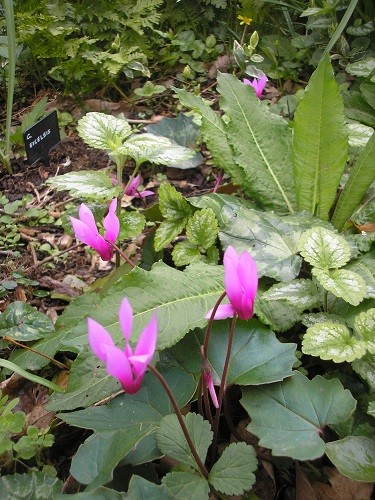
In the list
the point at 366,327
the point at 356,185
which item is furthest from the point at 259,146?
the point at 366,327

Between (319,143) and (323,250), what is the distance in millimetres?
494

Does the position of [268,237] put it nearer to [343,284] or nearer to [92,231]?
[343,284]

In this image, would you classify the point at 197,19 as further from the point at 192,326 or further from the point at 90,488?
the point at 90,488

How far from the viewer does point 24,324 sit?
1.60 meters

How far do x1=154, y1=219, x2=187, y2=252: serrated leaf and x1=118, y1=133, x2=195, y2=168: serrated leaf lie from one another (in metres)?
0.18

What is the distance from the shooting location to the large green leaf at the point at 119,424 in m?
1.07

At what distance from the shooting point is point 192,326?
125 cm

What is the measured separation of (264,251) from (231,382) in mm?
404

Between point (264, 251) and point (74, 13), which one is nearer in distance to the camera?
point (264, 251)

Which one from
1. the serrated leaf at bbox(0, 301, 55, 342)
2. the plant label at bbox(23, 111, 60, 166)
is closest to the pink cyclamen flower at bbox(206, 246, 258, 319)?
the serrated leaf at bbox(0, 301, 55, 342)

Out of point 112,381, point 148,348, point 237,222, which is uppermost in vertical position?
point 148,348

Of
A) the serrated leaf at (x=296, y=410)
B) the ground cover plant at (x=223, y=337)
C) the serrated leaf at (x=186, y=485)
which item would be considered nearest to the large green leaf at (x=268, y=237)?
the ground cover plant at (x=223, y=337)

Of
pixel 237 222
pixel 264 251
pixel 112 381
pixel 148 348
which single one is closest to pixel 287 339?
pixel 264 251

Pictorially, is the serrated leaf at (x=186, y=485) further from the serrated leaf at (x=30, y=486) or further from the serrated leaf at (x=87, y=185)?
the serrated leaf at (x=87, y=185)
